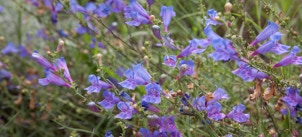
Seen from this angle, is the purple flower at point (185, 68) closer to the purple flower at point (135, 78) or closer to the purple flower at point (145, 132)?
the purple flower at point (135, 78)

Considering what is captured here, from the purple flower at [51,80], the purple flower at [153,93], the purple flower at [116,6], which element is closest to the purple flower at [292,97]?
the purple flower at [153,93]

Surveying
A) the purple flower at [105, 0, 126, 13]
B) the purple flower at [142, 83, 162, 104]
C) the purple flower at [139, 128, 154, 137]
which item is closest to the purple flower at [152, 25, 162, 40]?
the purple flower at [142, 83, 162, 104]

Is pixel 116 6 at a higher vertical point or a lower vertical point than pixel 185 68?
higher

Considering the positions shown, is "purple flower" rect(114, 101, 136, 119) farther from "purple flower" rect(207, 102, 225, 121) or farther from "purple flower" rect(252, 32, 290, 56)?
"purple flower" rect(252, 32, 290, 56)

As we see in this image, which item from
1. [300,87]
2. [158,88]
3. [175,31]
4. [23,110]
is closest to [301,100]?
[300,87]

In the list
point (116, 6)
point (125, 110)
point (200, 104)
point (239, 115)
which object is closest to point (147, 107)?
point (125, 110)

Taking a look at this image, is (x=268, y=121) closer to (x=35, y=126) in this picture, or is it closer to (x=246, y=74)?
(x=246, y=74)

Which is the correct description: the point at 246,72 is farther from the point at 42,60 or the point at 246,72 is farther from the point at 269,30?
the point at 42,60
